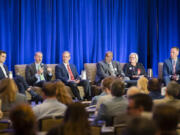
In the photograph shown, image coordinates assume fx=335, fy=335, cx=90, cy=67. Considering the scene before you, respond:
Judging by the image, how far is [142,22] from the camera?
9.14 metres

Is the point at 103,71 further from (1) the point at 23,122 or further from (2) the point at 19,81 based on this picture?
(1) the point at 23,122

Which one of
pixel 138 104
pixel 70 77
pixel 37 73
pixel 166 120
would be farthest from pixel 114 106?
pixel 70 77

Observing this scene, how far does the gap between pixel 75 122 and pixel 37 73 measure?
15.1 feet

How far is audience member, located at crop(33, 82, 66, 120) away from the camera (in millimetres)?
3646

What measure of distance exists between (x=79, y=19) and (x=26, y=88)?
2600mm

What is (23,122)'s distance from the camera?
87.7 inches

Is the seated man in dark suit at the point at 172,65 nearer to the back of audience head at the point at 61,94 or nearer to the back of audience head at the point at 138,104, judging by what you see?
the back of audience head at the point at 61,94

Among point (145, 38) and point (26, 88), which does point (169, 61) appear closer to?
point (145, 38)

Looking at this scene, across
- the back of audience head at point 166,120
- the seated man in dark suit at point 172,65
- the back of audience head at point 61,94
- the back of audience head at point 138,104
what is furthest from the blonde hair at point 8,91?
the seated man in dark suit at point 172,65

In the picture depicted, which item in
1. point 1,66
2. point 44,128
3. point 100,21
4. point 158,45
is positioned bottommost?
point 44,128

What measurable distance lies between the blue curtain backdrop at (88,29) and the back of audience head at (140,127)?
230 inches

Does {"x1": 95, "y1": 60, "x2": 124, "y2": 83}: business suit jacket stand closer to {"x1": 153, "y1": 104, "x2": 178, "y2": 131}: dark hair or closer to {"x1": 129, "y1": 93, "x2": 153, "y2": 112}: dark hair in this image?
{"x1": 129, "y1": 93, "x2": 153, "y2": 112}: dark hair

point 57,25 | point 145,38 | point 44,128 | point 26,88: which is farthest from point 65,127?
point 145,38

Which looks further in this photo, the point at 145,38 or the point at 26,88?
the point at 145,38
